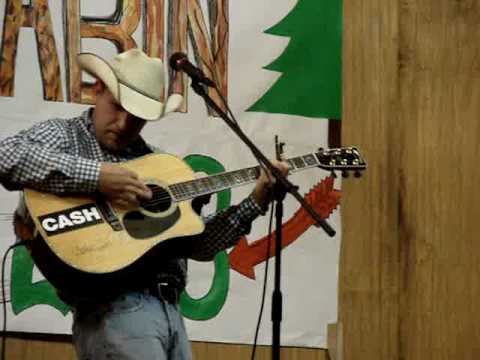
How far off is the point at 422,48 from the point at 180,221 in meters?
1.46

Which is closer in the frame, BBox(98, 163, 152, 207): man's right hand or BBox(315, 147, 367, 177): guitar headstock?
BBox(98, 163, 152, 207): man's right hand

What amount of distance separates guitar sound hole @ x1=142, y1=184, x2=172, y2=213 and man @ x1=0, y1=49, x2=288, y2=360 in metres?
0.03

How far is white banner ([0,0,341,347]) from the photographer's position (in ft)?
9.09

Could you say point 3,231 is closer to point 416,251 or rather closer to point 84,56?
point 84,56

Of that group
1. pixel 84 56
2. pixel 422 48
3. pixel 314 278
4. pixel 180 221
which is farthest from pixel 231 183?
pixel 422 48

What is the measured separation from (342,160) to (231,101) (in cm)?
63

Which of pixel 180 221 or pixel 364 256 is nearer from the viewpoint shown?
pixel 180 221

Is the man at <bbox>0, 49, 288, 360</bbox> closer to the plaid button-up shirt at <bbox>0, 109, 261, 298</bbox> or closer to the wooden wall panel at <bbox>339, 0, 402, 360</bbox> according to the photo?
the plaid button-up shirt at <bbox>0, 109, 261, 298</bbox>

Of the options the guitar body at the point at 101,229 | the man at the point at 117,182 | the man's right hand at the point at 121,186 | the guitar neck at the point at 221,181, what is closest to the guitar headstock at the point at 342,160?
the guitar neck at the point at 221,181

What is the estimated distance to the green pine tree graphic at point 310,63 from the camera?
9.59 feet

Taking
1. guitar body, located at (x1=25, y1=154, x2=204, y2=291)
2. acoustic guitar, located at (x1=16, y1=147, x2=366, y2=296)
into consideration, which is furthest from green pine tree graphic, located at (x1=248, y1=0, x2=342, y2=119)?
guitar body, located at (x1=25, y1=154, x2=204, y2=291)

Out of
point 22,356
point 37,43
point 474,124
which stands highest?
point 37,43

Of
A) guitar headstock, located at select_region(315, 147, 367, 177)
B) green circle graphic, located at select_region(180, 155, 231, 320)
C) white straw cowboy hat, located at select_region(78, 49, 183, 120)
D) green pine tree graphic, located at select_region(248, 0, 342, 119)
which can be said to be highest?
green pine tree graphic, located at select_region(248, 0, 342, 119)

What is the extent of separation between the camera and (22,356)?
2723mm
